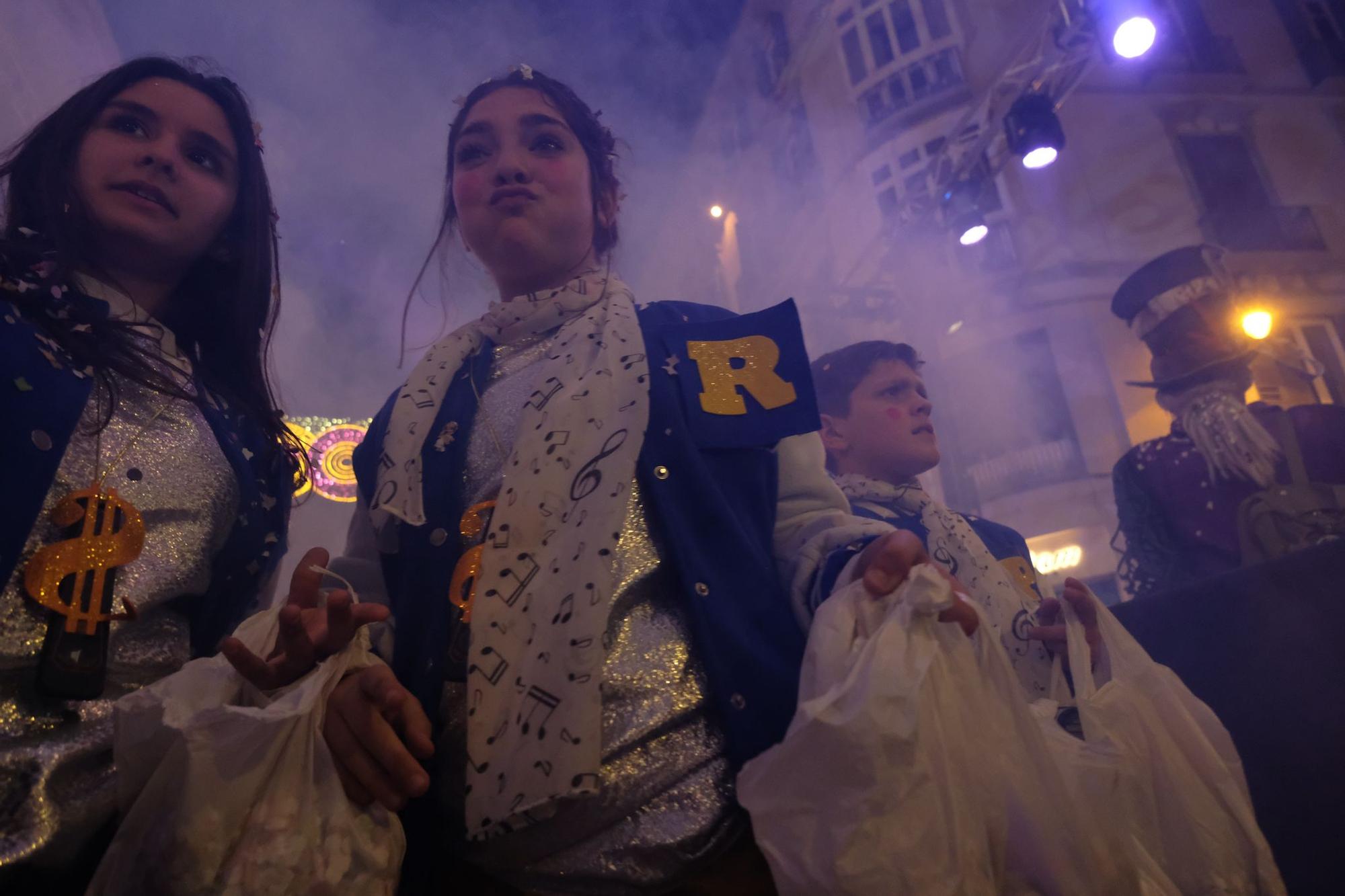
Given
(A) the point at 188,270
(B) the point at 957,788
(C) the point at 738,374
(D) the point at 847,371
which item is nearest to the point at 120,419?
(A) the point at 188,270

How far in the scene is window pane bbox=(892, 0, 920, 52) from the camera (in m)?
13.7

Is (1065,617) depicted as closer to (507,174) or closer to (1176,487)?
(507,174)

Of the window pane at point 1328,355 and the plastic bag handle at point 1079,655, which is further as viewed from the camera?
the window pane at point 1328,355

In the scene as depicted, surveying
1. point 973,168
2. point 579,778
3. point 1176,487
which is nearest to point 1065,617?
point 579,778

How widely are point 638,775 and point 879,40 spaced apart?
51.2ft

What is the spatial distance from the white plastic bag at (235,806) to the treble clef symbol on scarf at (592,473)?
0.45 metres

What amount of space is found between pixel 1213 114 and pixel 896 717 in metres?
15.8

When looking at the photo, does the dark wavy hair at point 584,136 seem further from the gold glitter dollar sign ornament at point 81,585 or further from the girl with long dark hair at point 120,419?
the gold glitter dollar sign ornament at point 81,585

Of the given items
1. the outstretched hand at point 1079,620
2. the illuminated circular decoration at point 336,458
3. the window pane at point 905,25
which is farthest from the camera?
the window pane at point 905,25

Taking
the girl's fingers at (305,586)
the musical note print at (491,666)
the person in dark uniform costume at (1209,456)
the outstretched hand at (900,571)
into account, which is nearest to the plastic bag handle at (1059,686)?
the outstretched hand at (900,571)

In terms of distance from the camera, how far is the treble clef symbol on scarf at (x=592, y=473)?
4.13 feet

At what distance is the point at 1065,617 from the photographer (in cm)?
142

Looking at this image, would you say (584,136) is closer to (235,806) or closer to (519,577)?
(519,577)

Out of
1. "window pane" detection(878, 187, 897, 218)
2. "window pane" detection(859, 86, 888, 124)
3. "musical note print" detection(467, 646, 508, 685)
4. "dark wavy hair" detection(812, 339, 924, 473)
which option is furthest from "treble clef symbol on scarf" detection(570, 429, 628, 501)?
"window pane" detection(859, 86, 888, 124)
